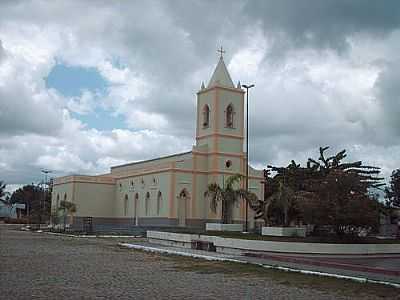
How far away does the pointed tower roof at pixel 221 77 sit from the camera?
51.9m

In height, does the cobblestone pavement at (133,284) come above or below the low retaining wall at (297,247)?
below

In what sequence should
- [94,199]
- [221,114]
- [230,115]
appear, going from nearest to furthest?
[221,114]
[230,115]
[94,199]

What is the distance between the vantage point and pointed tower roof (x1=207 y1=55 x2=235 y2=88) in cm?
5191

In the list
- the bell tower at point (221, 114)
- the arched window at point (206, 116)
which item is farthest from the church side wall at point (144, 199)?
the arched window at point (206, 116)

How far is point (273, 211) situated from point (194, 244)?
5022 millimetres

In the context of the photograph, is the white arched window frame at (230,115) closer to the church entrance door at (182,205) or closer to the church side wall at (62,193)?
the church entrance door at (182,205)

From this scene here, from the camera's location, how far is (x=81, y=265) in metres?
18.6

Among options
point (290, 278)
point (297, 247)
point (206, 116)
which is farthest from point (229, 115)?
point (290, 278)

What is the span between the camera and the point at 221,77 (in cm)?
5228

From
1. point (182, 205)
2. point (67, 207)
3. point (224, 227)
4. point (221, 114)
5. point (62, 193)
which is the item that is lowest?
point (224, 227)

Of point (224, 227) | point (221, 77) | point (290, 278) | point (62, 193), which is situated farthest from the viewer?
point (62, 193)

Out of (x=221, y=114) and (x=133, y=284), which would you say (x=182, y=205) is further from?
(x=133, y=284)

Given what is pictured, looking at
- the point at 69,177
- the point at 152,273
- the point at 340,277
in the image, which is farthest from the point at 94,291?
the point at 69,177

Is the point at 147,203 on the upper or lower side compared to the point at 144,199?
lower
